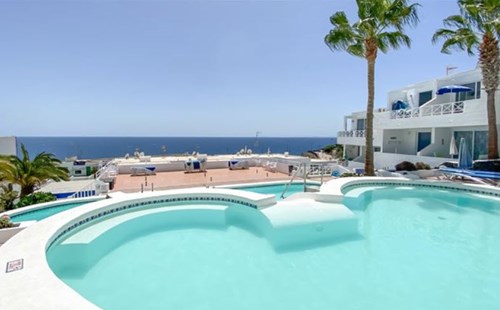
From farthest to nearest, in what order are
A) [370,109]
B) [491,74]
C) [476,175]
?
[370,109], [491,74], [476,175]

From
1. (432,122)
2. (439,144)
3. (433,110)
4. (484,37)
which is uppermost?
(484,37)

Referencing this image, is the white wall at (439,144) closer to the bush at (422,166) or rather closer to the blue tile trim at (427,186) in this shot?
the bush at (422,166)

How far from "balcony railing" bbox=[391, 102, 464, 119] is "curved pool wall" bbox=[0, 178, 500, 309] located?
281 inches

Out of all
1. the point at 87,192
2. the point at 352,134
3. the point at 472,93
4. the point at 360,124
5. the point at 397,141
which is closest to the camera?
the point at 87,192

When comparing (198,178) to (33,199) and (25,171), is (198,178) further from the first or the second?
(33,199)

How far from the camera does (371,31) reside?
12750mm

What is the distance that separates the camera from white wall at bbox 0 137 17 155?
16094mm

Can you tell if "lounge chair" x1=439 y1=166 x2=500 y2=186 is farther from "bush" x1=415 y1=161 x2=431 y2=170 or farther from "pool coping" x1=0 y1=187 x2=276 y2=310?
"pool coping" x1=0 y1=187 x2=276 y2=310

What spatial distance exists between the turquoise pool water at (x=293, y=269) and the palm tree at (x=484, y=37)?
8276 millimetres

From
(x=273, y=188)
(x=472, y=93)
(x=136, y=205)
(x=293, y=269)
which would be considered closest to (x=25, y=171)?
(x=136, y=205)

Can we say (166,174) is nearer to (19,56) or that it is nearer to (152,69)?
(19,56)

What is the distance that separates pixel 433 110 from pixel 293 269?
17774 millimetres

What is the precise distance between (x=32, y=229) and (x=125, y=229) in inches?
77.2

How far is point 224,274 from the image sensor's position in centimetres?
503
